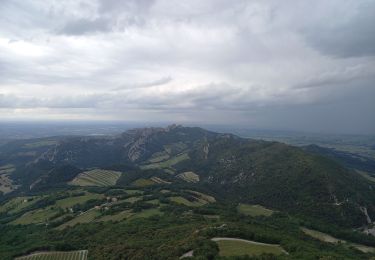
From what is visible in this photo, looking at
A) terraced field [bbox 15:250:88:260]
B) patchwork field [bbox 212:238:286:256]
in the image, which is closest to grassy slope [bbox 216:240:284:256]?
patchwork field [bbox 212:238:286:256]

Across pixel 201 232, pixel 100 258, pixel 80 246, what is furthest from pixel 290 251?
pixel 80 246

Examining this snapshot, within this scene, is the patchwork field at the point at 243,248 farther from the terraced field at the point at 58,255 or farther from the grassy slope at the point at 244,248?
the terraced field at the point at 58,255

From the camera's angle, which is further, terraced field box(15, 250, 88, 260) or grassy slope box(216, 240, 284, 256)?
terraced field box(15, 250, 88, 260)

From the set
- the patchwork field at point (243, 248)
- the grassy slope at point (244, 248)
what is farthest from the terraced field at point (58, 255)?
the grassy slope at point (244, 248)

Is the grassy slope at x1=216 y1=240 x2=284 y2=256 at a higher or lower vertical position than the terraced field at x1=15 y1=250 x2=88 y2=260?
higher

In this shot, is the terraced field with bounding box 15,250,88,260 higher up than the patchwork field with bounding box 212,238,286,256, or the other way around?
the patchwork field with bounding box 212,238,286,256

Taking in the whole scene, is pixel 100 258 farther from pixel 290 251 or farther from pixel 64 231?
pixel 64 231

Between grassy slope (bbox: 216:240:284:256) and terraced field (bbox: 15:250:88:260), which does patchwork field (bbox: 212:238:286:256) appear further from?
terraced field (bbox: 15:250:88:260)

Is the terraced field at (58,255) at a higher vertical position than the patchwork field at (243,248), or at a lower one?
lower
